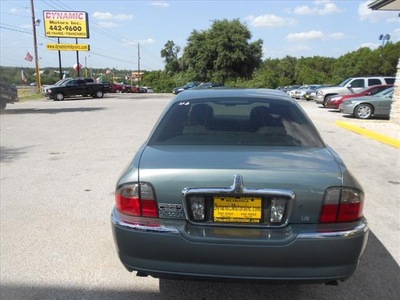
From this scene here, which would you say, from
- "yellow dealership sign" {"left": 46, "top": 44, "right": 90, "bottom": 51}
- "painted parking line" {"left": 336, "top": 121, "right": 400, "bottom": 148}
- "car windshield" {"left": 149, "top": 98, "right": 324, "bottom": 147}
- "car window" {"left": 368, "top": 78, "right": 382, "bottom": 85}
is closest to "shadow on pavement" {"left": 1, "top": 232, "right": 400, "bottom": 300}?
"car windshield" {"left": 149, "top": 98, "right": 324, "bottom": 147}

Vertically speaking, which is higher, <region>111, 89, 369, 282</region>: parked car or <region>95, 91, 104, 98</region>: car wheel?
<region>111, 89, 369, 282</region>: parked car

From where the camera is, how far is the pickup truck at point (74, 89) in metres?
30.5

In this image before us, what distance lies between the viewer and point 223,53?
168 feet

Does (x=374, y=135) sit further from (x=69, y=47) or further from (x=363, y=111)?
(x=69, y=47)

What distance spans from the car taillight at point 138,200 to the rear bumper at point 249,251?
101 mm

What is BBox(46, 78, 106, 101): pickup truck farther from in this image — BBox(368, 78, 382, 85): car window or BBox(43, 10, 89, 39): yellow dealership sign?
BBox(368, 78, 382, 85): car window

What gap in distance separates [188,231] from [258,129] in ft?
4.00

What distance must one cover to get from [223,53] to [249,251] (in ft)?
167

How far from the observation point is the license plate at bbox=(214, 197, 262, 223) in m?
2.39

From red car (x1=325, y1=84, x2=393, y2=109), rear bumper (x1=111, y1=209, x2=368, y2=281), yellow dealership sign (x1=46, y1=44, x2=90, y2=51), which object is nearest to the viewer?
rear bumper (x1=111, y1=209, x2=368, y2=281)

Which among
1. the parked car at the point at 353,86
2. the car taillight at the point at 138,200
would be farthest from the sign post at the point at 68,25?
the car taillight at the point at 138,200

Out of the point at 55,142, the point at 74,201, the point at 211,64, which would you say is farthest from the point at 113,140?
the point at 211,64

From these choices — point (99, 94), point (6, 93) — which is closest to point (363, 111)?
point (6, 93)

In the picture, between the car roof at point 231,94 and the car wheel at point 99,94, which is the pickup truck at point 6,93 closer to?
the car wheel at point 99,94
